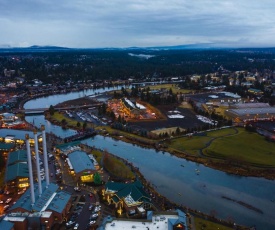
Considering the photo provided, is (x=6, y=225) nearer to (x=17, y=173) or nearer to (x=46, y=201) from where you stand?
(x=46, y=201)

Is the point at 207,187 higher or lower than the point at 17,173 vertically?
lower

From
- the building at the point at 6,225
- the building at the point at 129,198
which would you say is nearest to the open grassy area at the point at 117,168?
the building at the point at 129,198

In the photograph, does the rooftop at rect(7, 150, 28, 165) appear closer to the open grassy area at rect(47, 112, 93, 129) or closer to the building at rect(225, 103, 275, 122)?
the open grassy area at rect(47, 112, 93, 129)

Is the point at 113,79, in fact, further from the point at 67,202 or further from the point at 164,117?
the point at 67,202

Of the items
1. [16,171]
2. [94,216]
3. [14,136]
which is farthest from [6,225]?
[14,136]

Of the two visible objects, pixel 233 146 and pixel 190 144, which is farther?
pixel 190 144

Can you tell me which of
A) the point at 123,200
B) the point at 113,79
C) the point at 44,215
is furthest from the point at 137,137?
the point at 113,79

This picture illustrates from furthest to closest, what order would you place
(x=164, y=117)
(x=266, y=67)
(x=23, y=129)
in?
1. (x=266, y=67)
2. (x=164, y=117)
3. (x=23, y=129)
